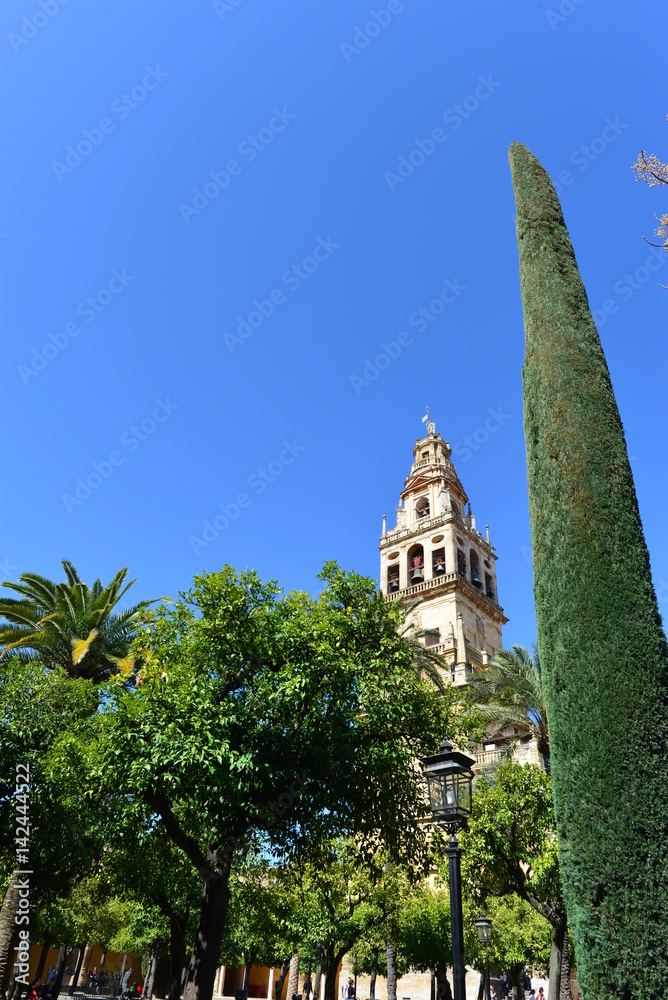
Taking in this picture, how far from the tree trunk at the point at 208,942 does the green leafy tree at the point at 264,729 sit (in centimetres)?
2

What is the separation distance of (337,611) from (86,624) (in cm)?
865

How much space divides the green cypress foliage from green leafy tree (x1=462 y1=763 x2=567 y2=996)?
467 inches

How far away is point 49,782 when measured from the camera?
1257 cm

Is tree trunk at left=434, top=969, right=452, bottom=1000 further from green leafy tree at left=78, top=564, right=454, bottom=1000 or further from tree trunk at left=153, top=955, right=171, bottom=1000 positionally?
green leafy tree at left=78, top=564, right=454, bottom=1000

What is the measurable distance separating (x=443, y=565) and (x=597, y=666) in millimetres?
34496

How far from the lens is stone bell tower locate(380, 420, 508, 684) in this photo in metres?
37.9

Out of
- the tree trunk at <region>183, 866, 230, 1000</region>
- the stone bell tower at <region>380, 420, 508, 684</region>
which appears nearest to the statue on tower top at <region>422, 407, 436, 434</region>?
the stone bell tower at <region>380, 420, 508, 684</region>

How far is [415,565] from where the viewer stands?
4341 cm

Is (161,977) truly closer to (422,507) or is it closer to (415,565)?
(415,565)

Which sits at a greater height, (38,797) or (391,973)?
(38,797)

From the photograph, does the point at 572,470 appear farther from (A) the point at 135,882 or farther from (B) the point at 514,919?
(B) the point at 514,919

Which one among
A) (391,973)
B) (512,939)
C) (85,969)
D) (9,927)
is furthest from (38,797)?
(85,969)

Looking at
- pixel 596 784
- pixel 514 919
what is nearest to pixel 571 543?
pixel 596 784

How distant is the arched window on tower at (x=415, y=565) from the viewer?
4238 centimetres
